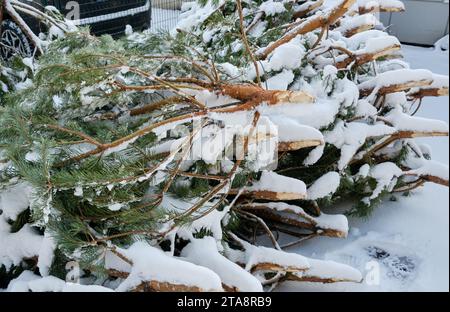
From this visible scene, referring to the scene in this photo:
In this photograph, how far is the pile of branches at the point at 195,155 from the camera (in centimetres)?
176

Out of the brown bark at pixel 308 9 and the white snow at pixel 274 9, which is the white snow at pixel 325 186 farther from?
the brown bark at pixel 308 9

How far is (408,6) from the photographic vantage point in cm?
604

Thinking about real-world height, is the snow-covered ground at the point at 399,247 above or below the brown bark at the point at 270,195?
below

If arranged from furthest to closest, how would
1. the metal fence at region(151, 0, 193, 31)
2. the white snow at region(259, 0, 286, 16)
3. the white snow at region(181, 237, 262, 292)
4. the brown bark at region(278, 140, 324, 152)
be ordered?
the metal fence at region(151, 0, 193, 31) < the white snow at region(259, 0, 286, 16) < the brown bark at region(278, 140, 324, 152) < the white snow at region(181, 237, 262, 292)

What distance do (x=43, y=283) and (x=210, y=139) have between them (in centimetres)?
97

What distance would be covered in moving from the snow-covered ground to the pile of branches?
14 centimetres

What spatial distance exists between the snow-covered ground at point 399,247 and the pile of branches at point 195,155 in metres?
0.14

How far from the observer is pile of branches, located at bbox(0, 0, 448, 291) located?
176cm

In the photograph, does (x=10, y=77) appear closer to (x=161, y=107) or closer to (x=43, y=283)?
(x=161, y=107)

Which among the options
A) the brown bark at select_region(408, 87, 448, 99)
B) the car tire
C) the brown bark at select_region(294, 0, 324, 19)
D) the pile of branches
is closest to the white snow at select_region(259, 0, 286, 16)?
the brown bark at select_region(294, 0, 324, 19)

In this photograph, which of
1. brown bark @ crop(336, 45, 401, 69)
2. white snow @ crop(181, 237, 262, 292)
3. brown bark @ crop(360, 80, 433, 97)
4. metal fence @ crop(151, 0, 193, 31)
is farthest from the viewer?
metal fence @ crop(151, 0, 193, 31)

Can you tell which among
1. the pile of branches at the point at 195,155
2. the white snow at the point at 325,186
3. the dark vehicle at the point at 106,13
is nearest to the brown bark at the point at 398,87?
the pile of branches at the point at 195,155

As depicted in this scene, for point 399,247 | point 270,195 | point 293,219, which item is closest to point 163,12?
point 293,219

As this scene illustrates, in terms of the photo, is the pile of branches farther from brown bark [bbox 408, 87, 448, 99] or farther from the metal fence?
the metal fence
